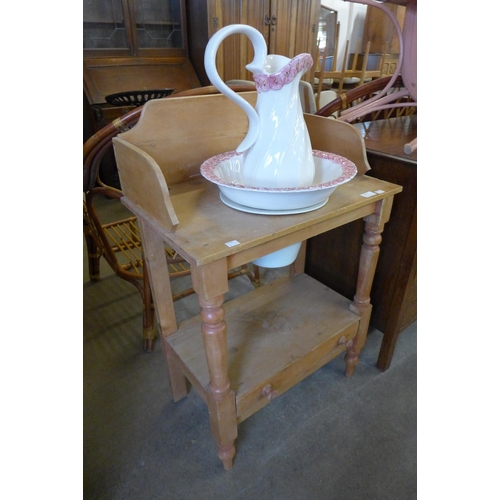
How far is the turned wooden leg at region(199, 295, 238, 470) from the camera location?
645mm

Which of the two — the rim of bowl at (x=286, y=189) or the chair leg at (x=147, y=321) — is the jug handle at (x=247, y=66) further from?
the chair leg at (x=147, y=321)

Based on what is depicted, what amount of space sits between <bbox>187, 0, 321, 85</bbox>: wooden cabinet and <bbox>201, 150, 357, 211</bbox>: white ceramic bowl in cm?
195

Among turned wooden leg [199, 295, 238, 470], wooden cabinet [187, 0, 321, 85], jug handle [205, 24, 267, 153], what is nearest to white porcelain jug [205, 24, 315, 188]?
jug handle [205, 24, 267, 153]

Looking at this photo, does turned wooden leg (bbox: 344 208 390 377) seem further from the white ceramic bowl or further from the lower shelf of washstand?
the white ceramic bowl

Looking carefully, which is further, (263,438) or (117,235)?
(117,235)

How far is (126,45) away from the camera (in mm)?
2365

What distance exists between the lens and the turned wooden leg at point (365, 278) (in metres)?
0.88

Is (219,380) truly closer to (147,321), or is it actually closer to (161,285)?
(161,285)

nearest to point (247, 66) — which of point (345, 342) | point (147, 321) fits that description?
point (345, 342)

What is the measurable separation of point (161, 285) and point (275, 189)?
0.44m

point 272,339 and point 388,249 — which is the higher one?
point 388,249

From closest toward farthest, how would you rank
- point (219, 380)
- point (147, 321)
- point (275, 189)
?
point (275, 189) < point (219, 380) < point (147, 321)

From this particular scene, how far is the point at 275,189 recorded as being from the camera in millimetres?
605

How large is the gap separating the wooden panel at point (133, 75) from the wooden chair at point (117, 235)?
3.49 feet
